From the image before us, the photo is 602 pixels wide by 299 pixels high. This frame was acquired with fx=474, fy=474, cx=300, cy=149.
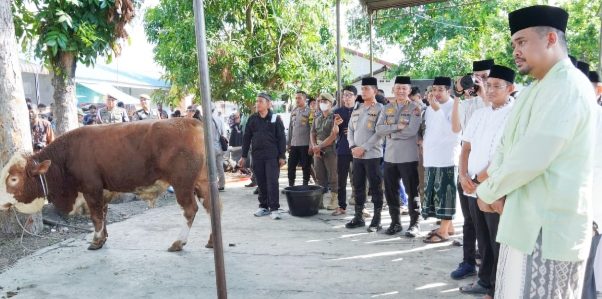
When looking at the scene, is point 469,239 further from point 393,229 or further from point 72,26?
point 72,26

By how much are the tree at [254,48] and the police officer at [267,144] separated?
3.03 m

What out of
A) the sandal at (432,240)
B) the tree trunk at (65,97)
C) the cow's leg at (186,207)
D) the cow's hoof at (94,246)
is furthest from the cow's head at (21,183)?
the sandal at (432,240)

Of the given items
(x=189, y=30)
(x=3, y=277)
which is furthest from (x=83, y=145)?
(x=189, y=30)

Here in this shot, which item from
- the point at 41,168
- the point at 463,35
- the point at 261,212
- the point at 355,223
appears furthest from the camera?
the point at 463,35

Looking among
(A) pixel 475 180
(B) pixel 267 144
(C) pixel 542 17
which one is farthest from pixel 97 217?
(C) pixel 542 17

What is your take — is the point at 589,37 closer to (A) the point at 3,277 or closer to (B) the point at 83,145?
(B) the point at 83,145

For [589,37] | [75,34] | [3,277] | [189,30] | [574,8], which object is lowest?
[3,277]

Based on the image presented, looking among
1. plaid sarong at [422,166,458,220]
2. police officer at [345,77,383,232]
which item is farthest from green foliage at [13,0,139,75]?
plaid sarong at [422,166,458,220]

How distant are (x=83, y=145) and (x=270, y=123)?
2.63 metres

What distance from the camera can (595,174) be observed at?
2713 millimetres

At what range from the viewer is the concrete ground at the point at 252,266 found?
419 cm

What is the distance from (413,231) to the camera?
5.73m

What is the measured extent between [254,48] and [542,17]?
345 inches

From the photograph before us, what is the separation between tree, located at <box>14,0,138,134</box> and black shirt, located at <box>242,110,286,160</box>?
252cm
